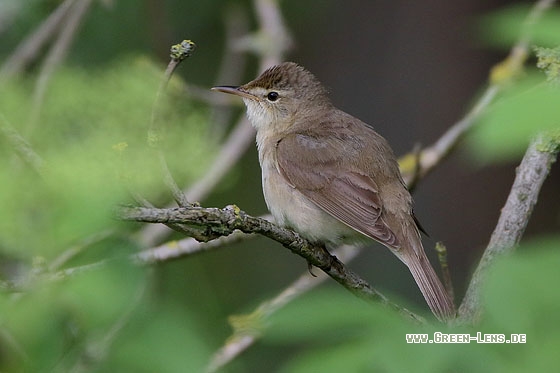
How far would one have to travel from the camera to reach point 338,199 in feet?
13.5

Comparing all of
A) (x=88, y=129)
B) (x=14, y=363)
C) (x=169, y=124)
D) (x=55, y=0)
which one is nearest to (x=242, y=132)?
(x=55, y=0)

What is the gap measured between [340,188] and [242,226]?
156 centimetres

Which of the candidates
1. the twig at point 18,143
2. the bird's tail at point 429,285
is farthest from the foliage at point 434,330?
the bird's tail at point 429,285

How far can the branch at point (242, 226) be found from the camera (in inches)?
87.4

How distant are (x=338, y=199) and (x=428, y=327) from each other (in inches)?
103

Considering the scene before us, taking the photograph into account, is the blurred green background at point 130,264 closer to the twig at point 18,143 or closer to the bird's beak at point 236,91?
the twig at point 18,143

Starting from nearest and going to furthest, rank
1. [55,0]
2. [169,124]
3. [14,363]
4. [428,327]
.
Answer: [428,327] < [14,363] < [169,124] < [55,0]

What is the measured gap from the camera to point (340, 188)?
165 inches

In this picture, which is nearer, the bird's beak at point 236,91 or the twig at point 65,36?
the bird's beak at point 236,91

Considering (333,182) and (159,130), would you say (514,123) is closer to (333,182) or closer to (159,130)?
(159,130)

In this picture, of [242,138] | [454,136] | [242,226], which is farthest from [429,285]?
[242,138]

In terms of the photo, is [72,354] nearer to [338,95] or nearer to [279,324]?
[279,324]

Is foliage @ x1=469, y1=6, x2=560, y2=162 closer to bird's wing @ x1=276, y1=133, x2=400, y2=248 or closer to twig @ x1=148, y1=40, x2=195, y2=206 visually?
twig @ x1=148, y1=40, x2=195, y2=206

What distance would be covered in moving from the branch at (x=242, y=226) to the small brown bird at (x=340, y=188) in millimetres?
550
